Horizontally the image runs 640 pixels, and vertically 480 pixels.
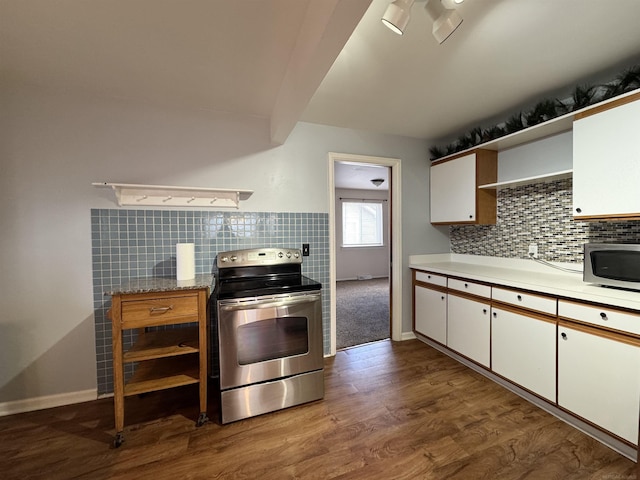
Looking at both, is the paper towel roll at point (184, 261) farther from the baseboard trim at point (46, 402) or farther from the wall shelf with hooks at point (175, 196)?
the baseboard trim at point (46, 402)

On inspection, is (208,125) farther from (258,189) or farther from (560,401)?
(560,401)

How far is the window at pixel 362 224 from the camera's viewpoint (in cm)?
657

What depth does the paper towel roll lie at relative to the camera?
75.5 inches

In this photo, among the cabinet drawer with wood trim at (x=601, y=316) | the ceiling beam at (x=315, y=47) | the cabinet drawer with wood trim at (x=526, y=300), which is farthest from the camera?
the cabinet drawer with wood trim at (x=526, y=300)

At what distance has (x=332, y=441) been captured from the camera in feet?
5.24

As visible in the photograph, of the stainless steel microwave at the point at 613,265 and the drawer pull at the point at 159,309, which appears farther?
the drawer pull at the point at 159,309

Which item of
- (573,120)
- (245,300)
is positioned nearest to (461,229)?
(573,120)

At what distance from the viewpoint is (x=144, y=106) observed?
210cm

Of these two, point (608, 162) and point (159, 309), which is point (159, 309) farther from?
point (608, 162)

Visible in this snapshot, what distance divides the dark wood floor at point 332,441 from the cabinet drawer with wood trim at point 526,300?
0.71 m

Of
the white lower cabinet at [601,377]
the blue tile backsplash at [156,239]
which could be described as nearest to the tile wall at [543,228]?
the white lower cabinet at [601,377]

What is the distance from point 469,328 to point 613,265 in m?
1.06

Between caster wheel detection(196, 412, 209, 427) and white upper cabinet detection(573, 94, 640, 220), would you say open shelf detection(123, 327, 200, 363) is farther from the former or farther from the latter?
white upper cabinet detection(573, 94, 640, 220)

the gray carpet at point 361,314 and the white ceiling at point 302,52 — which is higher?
the white ceiling at point 302,52
